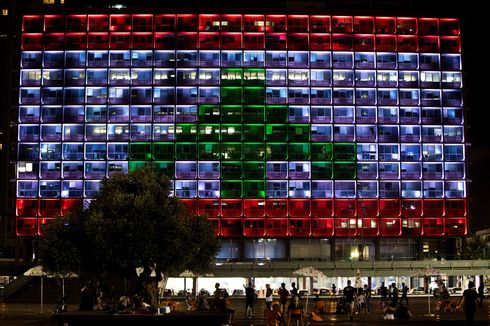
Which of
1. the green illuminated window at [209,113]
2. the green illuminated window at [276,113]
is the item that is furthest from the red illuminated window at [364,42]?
the green illuminated window at [209,113]

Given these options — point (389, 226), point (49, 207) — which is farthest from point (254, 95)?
point (49, 207)

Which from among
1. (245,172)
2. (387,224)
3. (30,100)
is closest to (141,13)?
(30,100)

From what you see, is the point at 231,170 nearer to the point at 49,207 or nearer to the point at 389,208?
the point at 389,208

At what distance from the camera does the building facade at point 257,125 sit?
139m

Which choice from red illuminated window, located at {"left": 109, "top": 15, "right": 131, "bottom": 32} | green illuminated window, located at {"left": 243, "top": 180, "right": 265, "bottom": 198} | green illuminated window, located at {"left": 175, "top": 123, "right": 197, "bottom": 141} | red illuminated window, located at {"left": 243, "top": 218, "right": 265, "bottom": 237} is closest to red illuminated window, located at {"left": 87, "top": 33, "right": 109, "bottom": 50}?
red illuminated window, located at {"left": 109, "top": 15, "right": 131, "bottom": 32}

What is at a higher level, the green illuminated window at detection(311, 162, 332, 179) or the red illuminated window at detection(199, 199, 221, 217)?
the green illuminated window at detection(311, 162, 332, 179)

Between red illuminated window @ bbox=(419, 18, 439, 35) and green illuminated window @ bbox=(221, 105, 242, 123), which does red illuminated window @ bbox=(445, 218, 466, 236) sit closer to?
red illuminated window @ bbox=(419, 18, 439, 35)

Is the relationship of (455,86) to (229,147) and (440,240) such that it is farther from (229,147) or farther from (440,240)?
(229,147)

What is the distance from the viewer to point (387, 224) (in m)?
140

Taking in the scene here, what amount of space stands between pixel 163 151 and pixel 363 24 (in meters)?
42.4

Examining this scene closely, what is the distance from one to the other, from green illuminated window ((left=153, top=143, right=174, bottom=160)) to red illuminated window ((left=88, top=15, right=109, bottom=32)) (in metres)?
22.8

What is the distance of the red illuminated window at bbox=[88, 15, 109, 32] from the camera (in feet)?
465

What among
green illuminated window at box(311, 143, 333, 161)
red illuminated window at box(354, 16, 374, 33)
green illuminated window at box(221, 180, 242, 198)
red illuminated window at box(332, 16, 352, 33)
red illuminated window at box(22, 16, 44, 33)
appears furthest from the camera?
Answer: red illuminated window at box(354, 16, 374, 33)

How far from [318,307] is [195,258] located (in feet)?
34.5
